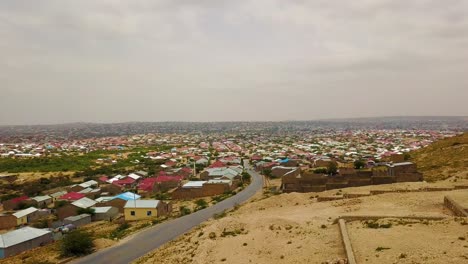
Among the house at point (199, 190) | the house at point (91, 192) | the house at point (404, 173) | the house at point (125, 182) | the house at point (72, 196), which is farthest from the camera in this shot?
the house at point (125, 182)

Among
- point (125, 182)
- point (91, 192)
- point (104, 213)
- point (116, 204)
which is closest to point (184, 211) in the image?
point (104, 213)

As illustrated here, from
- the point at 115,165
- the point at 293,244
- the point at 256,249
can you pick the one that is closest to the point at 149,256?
the point at 256,249

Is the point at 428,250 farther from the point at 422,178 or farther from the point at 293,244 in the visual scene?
the point at 422,178

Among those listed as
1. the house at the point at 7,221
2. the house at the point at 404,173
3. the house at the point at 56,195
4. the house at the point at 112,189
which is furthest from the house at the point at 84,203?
the house at the point at 404,173

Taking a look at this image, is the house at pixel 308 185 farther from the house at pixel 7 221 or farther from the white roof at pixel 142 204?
the house at pixel 7 221

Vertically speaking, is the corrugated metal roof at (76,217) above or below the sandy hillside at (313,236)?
below

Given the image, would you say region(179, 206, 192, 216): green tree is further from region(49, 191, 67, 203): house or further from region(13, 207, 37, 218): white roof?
region(49, 191, 67, 203): house

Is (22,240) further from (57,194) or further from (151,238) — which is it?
(57,194)
